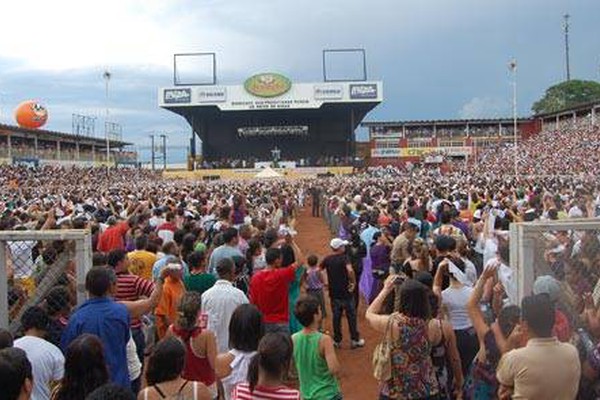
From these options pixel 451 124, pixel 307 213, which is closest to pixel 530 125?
pixel 451 124

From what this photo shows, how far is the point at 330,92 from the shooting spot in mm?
67562

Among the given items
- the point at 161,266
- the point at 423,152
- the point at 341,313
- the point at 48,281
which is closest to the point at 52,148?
the point at 423,152

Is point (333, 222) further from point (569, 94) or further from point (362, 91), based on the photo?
point (569, 94)

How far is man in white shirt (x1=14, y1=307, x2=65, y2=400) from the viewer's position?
Result: 4.23m

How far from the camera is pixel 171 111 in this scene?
72562mm

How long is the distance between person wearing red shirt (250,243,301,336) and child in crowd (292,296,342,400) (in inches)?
79.1

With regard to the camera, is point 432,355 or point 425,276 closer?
point 432,355

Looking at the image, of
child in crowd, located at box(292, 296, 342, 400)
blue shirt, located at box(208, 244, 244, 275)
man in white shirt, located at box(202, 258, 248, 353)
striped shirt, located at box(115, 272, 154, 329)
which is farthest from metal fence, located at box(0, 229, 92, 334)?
blue shirt, located at box(208, 244, 244, 275)

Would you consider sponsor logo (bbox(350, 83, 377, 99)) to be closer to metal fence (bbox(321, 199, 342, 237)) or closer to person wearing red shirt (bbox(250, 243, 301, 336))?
metal fence (bbox(321, 199, 342, 237))

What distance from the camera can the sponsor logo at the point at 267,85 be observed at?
221 feet

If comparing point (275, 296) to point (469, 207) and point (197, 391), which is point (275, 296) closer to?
point (197, 391)

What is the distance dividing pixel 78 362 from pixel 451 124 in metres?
79.4

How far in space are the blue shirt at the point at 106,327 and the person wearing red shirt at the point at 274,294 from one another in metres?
2.06

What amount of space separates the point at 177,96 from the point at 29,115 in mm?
14166
